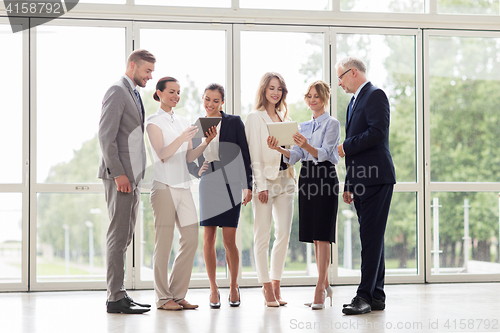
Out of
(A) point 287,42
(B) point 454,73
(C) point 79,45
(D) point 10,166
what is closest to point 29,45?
(C) point 79,45

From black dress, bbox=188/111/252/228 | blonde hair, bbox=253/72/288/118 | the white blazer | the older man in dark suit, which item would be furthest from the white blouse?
the older man in dark suit

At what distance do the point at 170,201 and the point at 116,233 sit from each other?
0.40 meters

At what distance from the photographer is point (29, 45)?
4.21m

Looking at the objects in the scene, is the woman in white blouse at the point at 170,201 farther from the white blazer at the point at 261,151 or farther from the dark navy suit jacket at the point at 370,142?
the dark navy suit jacket at the point at 370,142

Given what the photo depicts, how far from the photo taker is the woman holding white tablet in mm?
3256

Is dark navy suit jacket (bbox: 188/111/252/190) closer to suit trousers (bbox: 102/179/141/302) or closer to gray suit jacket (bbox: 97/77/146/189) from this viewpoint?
gray suit jacket (bbox: 97/77/146/189)

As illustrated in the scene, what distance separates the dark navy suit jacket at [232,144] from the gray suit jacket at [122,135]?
1.25 ft

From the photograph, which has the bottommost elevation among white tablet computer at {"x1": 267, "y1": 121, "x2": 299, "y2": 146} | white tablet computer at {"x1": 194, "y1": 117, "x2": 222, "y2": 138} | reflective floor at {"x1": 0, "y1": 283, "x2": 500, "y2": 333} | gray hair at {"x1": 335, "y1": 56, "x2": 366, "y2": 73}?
reflective floor at {"x1": 0, "y1": 283, "x2": 500, "y2": 333}

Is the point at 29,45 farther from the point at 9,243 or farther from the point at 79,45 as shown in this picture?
the point at 9,243

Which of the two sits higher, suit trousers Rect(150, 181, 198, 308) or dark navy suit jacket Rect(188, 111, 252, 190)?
dark navy suit jacket Rect(188, 111, 252, 190)

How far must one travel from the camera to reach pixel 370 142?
3.06 meters

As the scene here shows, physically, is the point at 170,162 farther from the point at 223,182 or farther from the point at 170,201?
the point at 223,182

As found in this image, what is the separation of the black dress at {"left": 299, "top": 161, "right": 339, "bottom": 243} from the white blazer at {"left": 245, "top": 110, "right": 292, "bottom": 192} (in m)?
0.22

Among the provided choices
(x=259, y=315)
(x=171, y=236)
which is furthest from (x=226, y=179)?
(x=259, y=315)
